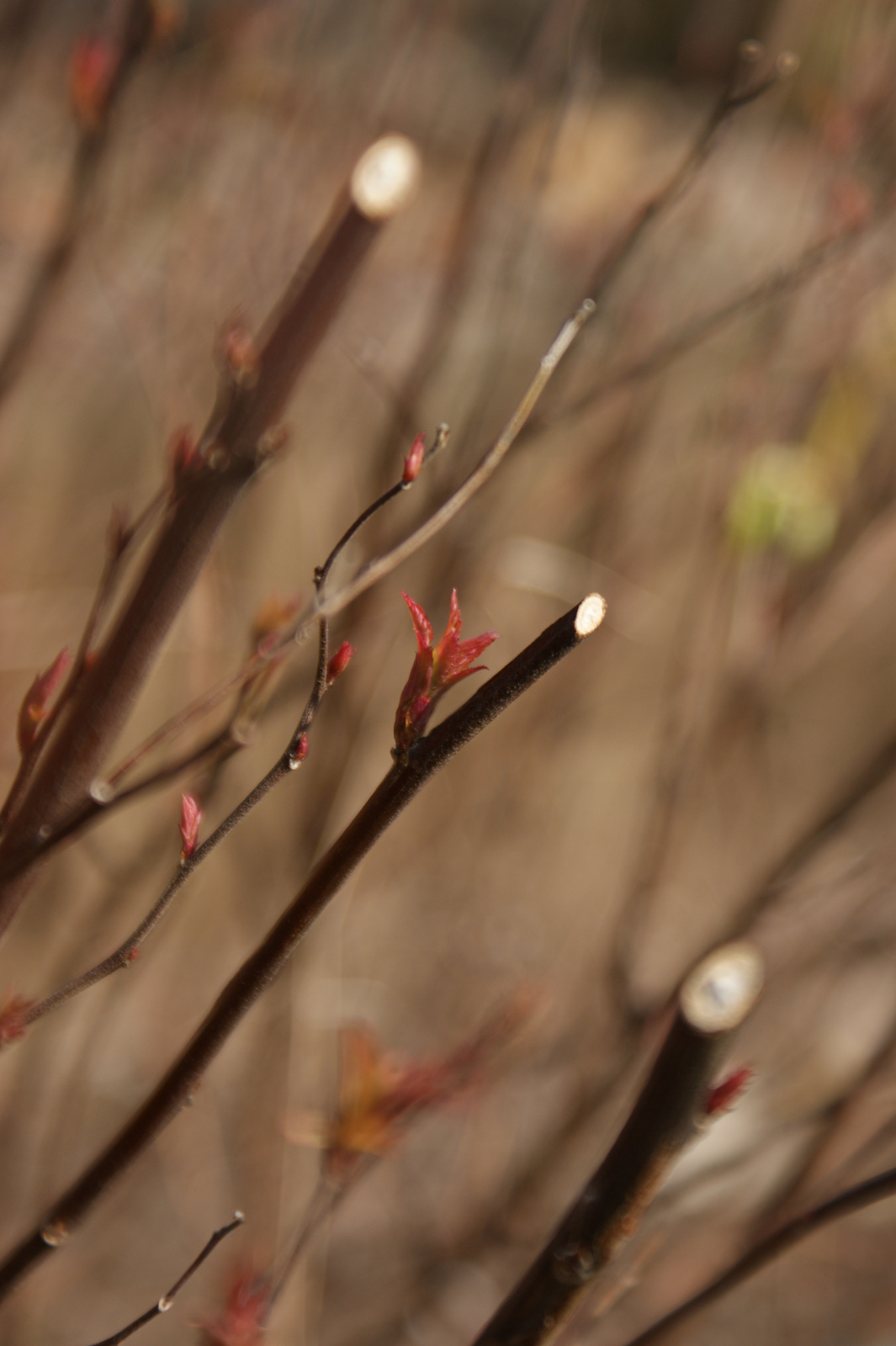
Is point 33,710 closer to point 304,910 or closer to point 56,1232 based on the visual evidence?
point 304,910

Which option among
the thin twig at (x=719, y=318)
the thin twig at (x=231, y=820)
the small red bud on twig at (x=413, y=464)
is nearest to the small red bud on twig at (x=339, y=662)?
the thin twig at (x=231, y=820)

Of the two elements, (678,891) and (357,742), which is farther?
(678,891)

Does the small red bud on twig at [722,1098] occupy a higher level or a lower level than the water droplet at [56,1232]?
higher

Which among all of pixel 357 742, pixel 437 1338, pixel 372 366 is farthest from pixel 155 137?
pixel 437 1338

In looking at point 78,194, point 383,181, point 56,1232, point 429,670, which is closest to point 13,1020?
point 56,1232

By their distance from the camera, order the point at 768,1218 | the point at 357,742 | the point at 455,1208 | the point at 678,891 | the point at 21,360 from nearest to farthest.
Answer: the point at 21,360, the point at 768,1218, the point at 357,742, the point at 455,1208, the point at 678,891

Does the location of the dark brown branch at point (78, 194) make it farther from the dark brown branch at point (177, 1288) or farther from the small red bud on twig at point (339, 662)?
the dark brown branch at point (177, 1288)

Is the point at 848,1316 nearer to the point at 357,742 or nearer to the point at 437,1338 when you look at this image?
the point at 437,1338
